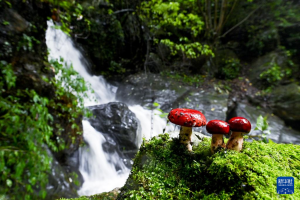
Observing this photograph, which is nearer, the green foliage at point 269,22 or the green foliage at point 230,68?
the green foliage at point 269,22

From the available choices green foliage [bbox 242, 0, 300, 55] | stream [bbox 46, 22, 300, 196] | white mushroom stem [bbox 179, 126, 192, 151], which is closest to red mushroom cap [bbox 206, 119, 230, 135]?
white mushroom stem [bbox 179, 126, 192, 151]

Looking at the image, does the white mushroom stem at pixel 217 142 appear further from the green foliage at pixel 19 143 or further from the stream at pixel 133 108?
the stream at pixel 133 108

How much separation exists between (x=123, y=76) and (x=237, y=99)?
20.4ft

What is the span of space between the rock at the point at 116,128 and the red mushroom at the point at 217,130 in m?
4.08

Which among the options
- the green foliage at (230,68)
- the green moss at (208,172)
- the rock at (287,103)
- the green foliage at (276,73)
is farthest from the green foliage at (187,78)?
the green moss at (208,172)

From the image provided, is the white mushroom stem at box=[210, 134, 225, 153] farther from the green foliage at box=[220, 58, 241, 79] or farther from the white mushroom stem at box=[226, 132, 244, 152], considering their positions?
the green foliage at box=[220, 58, 241, 79]

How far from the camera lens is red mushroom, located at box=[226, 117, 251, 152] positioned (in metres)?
1.21

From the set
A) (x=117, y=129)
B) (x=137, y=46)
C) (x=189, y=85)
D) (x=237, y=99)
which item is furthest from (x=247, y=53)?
(x=117, y=129)

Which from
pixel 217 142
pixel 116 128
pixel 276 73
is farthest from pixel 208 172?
pixel 276 73

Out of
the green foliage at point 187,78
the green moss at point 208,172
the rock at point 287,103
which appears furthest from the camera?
the green foliage at point 187,78

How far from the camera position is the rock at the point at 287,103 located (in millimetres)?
7238

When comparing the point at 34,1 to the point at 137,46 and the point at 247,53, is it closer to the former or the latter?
the point at 137,46

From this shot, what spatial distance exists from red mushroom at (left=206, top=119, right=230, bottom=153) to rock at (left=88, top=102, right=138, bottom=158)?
408 cm

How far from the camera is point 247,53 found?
10.9 meters
